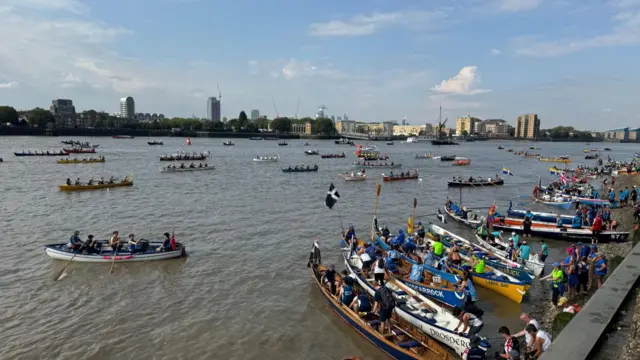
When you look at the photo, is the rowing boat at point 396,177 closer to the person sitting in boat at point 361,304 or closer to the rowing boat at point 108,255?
the rowing boat at point 108,255

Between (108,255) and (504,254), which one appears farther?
(108,255)

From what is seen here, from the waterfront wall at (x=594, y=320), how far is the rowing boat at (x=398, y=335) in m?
3.22

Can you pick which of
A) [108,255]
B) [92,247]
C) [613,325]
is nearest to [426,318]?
[613,325]

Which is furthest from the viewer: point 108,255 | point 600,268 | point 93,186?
point 93,186

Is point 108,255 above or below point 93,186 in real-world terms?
below

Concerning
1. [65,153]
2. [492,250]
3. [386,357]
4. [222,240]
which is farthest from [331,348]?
[65,153]

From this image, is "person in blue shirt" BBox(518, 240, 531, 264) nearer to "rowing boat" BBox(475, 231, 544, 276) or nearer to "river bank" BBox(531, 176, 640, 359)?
"rowing boat" BBox(475, 231, 544, 276)

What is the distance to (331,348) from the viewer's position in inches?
561

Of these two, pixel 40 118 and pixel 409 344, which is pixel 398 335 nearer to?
pixel 409 344

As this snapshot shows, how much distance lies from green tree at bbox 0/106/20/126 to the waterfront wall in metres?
210

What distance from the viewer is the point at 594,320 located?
1123 centimetres

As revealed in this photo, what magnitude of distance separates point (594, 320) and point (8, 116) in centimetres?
21382

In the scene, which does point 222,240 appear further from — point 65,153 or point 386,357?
point 65,153

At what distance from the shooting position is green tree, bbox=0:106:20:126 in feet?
559
